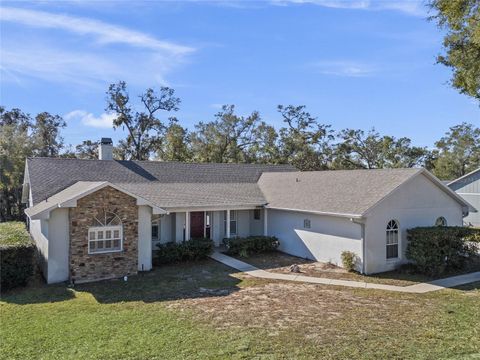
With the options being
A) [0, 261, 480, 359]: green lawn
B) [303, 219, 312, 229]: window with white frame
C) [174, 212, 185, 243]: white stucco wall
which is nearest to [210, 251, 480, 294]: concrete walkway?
[0, 261, 480, 359]: green lawn

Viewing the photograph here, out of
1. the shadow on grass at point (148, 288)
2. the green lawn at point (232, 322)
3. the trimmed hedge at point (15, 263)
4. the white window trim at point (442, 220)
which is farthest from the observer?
the white window trim at point (442, 220)

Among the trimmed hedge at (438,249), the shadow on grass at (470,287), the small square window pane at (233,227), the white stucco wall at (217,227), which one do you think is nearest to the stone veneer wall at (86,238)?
the white stucco wall at (217,227)

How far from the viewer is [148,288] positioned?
12.5m

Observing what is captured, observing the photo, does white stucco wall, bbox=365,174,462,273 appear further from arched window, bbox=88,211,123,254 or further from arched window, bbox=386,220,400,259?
arched window, bbox=88,211,123,254

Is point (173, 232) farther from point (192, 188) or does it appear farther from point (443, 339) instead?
point (443, 339)

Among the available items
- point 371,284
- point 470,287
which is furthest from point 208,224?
point 470,287

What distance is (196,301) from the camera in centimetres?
1104

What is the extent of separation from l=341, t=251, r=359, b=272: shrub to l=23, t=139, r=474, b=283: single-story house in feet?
0.78

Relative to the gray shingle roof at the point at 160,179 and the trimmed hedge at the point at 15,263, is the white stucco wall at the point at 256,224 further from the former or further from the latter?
the trimmed hedge at the point at 15,263

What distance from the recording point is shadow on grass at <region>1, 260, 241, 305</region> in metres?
11.5

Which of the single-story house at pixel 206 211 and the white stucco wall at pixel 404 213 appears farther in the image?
the white stucco wall at pixel 404 213

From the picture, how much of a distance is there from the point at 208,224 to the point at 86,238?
7883mm

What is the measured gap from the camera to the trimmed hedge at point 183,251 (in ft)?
54.3

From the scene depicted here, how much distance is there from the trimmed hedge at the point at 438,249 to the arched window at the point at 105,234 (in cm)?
1175
